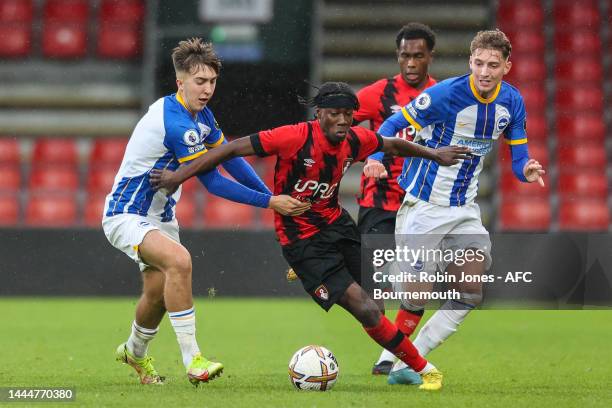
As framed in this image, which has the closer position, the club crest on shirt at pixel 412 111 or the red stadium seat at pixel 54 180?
the club crest on shirt at pixel 412 111

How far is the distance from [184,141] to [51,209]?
302 inches

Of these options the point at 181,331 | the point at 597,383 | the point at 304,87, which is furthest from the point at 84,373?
the point at 304,87

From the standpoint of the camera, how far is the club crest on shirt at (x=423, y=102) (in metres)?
6.23

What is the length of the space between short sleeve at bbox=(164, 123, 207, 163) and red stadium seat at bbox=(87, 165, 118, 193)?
7.56 metres

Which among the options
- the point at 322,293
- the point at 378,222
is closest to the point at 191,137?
the point at 322,293

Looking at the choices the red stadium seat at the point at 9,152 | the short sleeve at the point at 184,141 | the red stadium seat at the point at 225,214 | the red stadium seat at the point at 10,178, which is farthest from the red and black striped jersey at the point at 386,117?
the red stadium seat at the point at 9,152

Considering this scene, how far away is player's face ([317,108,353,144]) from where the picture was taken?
18.5 feet

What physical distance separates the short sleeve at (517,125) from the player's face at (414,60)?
916 mm

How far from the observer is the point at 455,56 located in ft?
46.9

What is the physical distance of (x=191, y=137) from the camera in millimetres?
5820

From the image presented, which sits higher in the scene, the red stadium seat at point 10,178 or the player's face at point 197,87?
the player's face at point 197,87

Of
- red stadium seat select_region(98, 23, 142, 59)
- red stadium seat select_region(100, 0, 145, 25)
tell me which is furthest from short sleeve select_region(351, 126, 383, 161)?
red stadium seat select_region(100, 0, 145, 25)

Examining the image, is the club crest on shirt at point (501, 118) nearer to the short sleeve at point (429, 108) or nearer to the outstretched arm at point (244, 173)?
the short sleeve at point (429, 108)

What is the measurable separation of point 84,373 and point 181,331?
1032 mm
